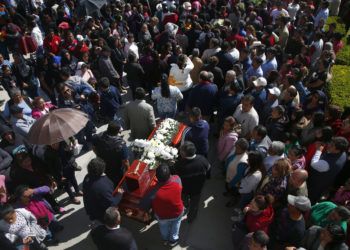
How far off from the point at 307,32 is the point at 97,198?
8640 mm

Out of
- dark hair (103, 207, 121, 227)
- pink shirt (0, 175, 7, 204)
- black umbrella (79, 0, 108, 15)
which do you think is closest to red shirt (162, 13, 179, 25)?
black umbrella (79, 0, 108, 15)

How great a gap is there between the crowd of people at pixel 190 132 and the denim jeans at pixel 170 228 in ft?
0.09

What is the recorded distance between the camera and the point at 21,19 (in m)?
11.7

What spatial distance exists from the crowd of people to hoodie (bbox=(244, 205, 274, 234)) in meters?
0.02

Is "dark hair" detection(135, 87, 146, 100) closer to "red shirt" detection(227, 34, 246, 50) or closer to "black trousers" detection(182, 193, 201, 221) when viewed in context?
"black trousers" detection(182, 193, 201, 221)

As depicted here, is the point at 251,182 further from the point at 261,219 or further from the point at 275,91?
the point at 275,91

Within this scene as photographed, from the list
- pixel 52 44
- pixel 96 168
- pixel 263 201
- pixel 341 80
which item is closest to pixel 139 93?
pixel 96 168

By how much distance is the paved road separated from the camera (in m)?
6.12

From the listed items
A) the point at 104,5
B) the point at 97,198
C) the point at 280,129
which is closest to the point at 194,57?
the point at 280,129

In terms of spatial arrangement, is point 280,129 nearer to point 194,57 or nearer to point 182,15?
point 194,57

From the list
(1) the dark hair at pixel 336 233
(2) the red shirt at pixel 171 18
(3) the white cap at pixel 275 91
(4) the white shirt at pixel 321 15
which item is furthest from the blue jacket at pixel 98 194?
(4) the white shirt at pixel 321 15

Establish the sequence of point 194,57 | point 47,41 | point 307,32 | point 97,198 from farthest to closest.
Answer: point 307,32
point 47,41
point 194,57
point 97,198

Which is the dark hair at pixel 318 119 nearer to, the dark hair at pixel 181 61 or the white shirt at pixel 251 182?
the white shirt at pixel 251 182

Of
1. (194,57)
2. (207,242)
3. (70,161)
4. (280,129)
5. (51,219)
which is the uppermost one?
(194,57)
